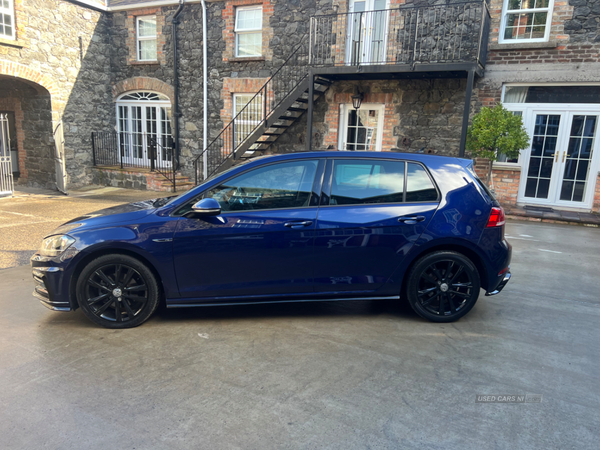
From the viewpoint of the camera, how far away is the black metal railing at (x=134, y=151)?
15000 millimetres

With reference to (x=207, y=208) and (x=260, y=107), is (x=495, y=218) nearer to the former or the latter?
(x=207, y=208)

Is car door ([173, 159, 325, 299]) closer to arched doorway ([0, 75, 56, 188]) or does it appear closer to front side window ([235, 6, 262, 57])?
front side window ([235, 6, 262, 57])

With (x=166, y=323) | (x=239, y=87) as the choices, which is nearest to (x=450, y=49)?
(x=239, y=87)

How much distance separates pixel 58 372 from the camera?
132 inches

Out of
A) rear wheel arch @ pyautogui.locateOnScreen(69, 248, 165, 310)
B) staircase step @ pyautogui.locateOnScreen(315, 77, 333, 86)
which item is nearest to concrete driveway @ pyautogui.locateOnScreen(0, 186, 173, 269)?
rear wheel arch @ pyautogui.locateOnScreen(69, 248, 165, 310)

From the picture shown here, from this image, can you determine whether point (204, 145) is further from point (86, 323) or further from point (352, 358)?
point (352, 358)

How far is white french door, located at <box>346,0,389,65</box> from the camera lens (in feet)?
38.5

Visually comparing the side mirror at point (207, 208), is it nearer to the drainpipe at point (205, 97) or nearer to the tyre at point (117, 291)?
the tyre at point (117, 291)

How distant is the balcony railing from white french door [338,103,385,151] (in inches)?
49.0

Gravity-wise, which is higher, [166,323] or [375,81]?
[375,81]

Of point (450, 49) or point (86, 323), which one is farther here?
point (450, 49)

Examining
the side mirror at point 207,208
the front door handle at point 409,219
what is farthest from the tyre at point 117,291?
the front door handle at point 409,219

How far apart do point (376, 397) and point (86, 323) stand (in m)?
2.80

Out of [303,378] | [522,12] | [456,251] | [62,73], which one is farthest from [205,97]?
[303,378]
